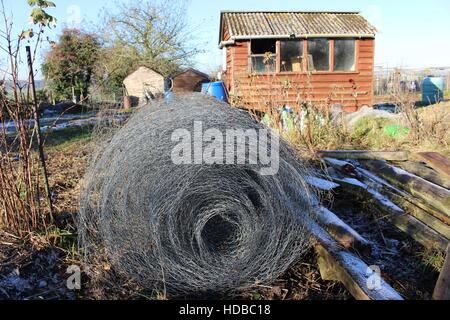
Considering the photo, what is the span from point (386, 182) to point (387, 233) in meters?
0.96

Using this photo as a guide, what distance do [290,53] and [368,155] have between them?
8.67m

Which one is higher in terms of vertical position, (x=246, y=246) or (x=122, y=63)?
(x=122, y=63)

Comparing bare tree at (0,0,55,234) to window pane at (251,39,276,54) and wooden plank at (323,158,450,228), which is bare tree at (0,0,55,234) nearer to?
wooden plank at (323,158,450,228)

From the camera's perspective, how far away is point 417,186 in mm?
3818

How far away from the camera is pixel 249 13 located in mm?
14031

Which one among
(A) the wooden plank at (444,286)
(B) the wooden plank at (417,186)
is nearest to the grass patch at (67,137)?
(B) the wooden plank at (417,186)

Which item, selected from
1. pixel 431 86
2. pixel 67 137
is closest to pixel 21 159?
pixel 67 137

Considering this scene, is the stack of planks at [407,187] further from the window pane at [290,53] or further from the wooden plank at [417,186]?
Answer: the window pane at [290,53]

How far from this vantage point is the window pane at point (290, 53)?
13.0 metres

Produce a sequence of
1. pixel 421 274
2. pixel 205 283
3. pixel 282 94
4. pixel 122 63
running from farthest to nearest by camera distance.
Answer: pixel 122 63, pixel 282 94, pixel 421 274, pixel 205 283

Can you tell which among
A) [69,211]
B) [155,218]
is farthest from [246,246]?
[69,211]

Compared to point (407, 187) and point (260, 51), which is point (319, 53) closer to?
point (260, 51)
